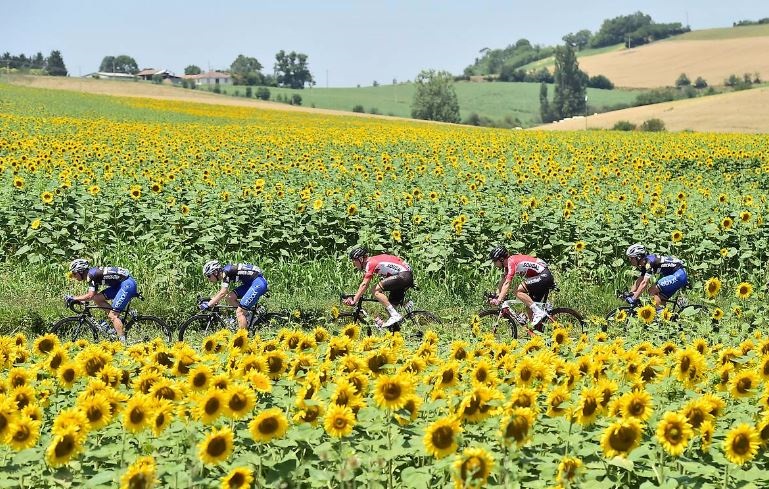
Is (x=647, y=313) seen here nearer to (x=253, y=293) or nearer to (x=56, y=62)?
(x=253, y=293)

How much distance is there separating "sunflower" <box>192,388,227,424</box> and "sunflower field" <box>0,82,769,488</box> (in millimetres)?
13

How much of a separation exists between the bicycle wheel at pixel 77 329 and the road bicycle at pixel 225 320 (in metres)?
1.22

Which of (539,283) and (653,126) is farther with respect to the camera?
(653,126)

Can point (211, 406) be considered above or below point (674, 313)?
above

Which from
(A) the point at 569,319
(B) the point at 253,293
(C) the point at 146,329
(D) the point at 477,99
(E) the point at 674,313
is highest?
(D) the point at 477,99

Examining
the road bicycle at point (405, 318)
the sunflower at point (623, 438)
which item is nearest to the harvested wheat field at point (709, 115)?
the road bicycle at point (405, 318)

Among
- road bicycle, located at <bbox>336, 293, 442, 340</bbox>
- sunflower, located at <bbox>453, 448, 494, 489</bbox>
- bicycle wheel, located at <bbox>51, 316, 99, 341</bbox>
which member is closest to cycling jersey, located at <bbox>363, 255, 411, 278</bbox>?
road bicycle, located at <bbox>336, 293, 442, 340</bbox>

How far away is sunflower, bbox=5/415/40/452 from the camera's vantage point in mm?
3918

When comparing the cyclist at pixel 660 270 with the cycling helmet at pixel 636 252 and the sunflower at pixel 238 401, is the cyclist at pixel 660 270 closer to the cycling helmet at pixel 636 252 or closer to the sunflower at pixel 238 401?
the cycling helmet at pixel 636 252

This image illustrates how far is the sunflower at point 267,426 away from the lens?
12.8 feet

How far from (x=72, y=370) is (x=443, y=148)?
1012 inches

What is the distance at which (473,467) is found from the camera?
3164mm

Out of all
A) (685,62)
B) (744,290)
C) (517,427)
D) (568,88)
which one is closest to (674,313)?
(744,290)

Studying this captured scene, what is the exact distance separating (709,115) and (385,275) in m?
60.7
